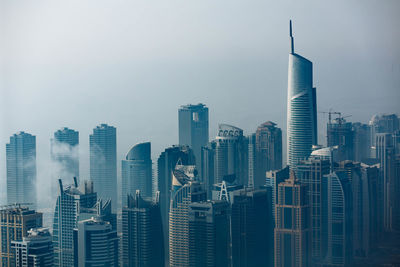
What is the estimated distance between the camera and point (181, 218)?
7672 mm

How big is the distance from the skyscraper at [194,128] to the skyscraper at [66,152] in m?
1.61

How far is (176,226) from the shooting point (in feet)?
25.2

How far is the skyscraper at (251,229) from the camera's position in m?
7.57

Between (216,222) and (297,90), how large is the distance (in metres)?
2.96

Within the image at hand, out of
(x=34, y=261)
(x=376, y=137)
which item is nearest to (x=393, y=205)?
(x=376, y=137)

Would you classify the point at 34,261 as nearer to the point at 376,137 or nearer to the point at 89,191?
the point at 89,191

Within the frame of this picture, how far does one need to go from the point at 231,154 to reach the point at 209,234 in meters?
2.49

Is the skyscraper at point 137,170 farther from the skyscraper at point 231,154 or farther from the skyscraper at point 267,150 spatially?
the skyscraper at point 267,150

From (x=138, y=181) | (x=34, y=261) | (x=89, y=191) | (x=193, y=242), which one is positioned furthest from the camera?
(x=138, y=181)

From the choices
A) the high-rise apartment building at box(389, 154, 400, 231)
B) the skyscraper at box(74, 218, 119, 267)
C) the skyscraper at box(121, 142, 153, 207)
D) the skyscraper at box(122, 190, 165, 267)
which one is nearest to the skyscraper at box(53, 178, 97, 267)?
the skyscraper at box(74, 218, 119, 267)

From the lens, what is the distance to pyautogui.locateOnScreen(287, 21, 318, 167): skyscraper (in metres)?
9.01

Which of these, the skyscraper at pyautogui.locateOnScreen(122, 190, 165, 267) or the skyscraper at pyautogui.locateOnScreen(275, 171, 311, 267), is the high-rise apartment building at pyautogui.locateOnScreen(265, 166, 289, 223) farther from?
the skyscraper at pyautogui.locateOnScreen(122, 190, 165, 267)

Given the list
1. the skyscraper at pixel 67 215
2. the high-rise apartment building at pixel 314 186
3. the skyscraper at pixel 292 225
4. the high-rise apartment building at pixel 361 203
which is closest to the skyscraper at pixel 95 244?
the skyscraper at pixel 67 215

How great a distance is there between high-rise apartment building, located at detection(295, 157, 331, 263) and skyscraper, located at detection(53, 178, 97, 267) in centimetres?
264
